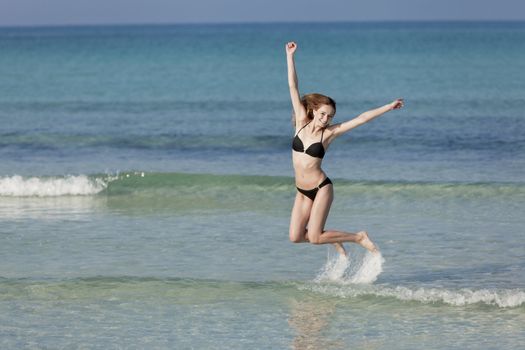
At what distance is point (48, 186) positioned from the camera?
16562mm

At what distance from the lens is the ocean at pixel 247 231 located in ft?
30.2

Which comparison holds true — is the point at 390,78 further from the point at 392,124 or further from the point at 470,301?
the point at 470,301

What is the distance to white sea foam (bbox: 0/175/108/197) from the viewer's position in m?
16.3

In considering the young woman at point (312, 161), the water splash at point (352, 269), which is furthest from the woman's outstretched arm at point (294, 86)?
the water splash at point (352, 269)

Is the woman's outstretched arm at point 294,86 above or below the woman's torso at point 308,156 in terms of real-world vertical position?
above

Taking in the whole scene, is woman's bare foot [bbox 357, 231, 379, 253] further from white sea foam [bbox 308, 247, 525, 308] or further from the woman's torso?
the woman's torso

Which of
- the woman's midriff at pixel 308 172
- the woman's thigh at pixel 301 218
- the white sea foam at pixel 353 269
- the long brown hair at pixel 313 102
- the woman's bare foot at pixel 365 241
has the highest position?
the long brown hair at pixel 313 102

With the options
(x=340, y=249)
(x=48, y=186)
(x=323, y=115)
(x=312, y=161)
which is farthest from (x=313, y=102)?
(x=48, y=186)

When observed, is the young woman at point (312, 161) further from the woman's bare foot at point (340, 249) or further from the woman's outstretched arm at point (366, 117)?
the woman's bare foot at point (340, 249)

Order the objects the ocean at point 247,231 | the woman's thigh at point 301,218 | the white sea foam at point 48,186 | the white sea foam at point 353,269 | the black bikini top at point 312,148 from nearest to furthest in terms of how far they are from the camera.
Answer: the ocean at point 247,231
the black bikini top at point 312,148
the woman's thigh at point 301,218
the white sea foam at point 353,269
the white sea foam at point 48,186

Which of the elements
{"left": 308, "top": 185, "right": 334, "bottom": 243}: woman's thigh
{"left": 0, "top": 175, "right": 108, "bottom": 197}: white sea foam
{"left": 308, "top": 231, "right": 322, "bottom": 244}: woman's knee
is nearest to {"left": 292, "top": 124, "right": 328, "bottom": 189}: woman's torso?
{"left": 308, "top": 185, "right": 334, "bottom": 243}: woman's thigh

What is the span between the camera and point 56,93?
36094mm

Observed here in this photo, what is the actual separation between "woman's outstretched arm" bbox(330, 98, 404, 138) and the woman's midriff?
1.13 feet

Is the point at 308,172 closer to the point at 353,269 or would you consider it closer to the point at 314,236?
the point at 314,236
